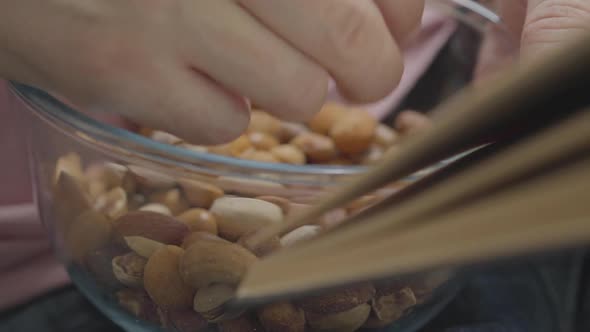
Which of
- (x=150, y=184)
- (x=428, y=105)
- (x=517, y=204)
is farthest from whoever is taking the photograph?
(x=428, y=105)

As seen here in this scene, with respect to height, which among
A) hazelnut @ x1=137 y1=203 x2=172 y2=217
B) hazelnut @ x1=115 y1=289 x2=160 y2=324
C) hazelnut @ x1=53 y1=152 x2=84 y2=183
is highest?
hazelnut @ x1=53 y1=152 x2=84 y2=183

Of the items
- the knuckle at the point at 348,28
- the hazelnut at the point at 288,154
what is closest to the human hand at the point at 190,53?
the knuckle at the point at 348,28

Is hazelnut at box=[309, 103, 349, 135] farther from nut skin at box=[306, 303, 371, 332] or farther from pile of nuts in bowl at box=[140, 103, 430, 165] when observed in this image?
nut skin at box=[306, 303, 371, 332]

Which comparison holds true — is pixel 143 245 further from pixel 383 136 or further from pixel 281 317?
pixel 383 136

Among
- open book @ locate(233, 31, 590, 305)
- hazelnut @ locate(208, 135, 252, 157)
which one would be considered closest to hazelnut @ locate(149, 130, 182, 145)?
hazelnut @ locate(208, 135, 252, 157)

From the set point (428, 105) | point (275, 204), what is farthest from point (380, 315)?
point (428, 105)

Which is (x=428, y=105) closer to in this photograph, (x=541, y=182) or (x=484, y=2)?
(x=484, y=2)

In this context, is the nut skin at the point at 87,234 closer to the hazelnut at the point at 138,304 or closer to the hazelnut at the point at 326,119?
the hazelnut at the point at 138,304
